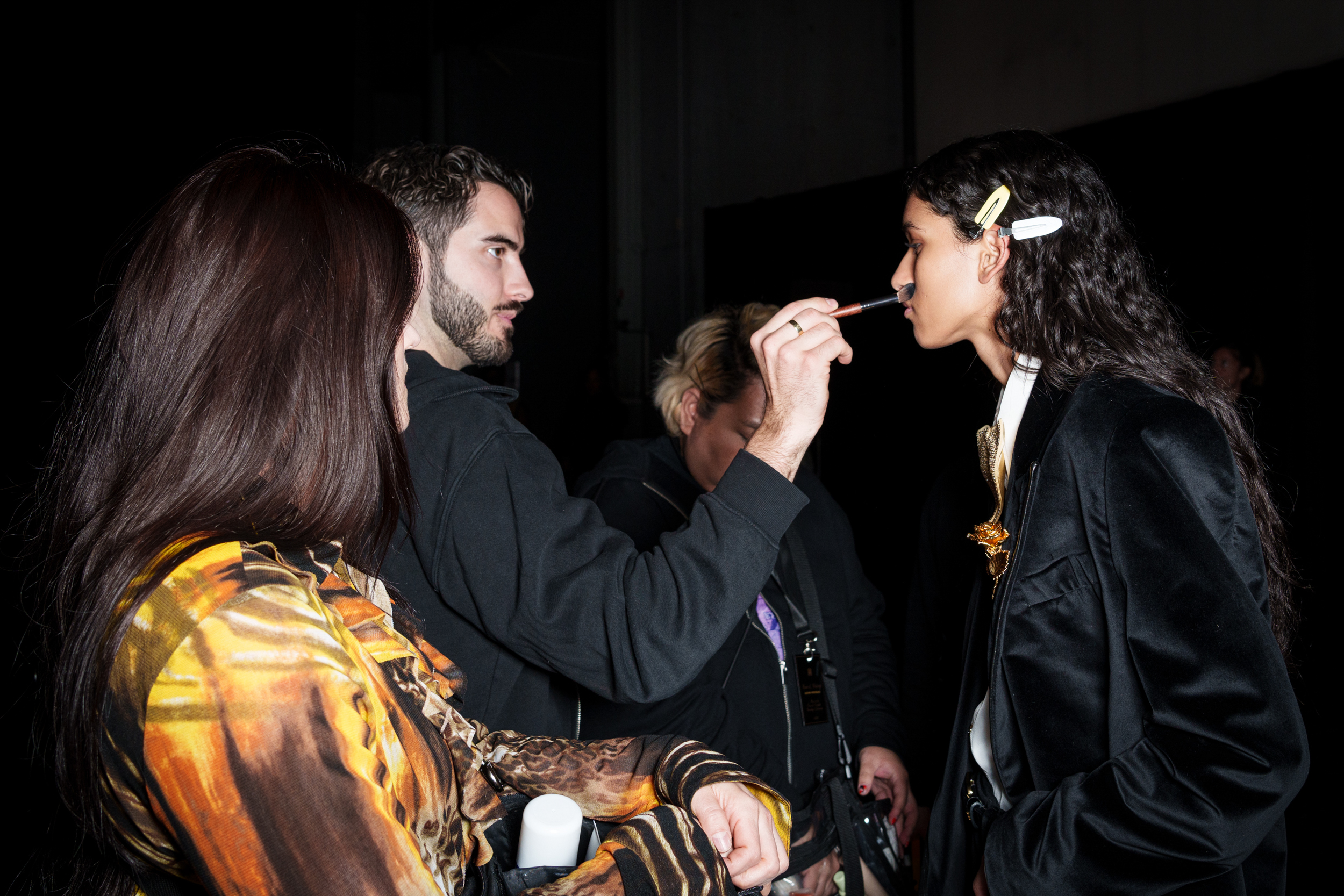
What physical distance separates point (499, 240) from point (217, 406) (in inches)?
35.7

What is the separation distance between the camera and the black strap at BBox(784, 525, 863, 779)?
179cm

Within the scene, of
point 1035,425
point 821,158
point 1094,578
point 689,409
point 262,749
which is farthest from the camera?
point 821,158

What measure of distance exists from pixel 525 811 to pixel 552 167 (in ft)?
30.4

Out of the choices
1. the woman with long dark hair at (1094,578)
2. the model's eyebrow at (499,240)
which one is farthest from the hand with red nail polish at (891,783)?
the model's eyebrow at (499,240)

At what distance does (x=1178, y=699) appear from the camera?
1056 millimetres

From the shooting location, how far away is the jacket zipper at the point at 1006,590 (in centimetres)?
120

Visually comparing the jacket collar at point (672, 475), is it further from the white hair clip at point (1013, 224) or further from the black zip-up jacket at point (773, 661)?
the white hair clip at point (1013, 224)

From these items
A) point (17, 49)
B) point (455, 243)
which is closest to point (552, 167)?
point (17, 49)

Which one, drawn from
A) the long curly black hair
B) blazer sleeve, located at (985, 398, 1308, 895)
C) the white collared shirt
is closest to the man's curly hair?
the long curly black hair

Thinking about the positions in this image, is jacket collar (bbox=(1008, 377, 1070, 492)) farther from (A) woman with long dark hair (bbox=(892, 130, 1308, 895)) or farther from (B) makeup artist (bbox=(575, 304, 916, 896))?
(B) makeup artist (bbox=(575, 304, 916, 896))

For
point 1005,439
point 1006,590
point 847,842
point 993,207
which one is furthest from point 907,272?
point 847,842

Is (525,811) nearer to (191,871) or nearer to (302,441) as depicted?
(191,871)

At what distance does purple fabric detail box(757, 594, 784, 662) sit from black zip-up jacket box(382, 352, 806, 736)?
650 millimetres

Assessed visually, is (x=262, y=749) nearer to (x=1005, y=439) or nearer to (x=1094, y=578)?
(x=1094, y=578)
